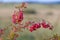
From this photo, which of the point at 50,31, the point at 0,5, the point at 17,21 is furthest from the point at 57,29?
the point at 0,5

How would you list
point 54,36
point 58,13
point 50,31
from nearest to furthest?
point 54,36 → point 50,31 → point 58,13

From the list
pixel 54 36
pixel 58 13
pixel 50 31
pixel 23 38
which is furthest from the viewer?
pixel 58 13

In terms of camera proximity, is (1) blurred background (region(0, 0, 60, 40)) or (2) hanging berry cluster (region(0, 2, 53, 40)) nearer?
(2) hanging berry cluster (region(0, 2, 53, 40))

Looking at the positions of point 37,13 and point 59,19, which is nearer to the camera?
point 59,19

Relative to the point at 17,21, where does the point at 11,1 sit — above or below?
above

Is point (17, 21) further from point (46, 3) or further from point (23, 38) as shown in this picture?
point (46, 3)

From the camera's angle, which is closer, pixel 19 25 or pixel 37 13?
pixel 19 25

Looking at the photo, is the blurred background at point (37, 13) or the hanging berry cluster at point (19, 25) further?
the blurred background at point (37, 13)

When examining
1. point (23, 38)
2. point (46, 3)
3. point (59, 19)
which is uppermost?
point (46, 3)
